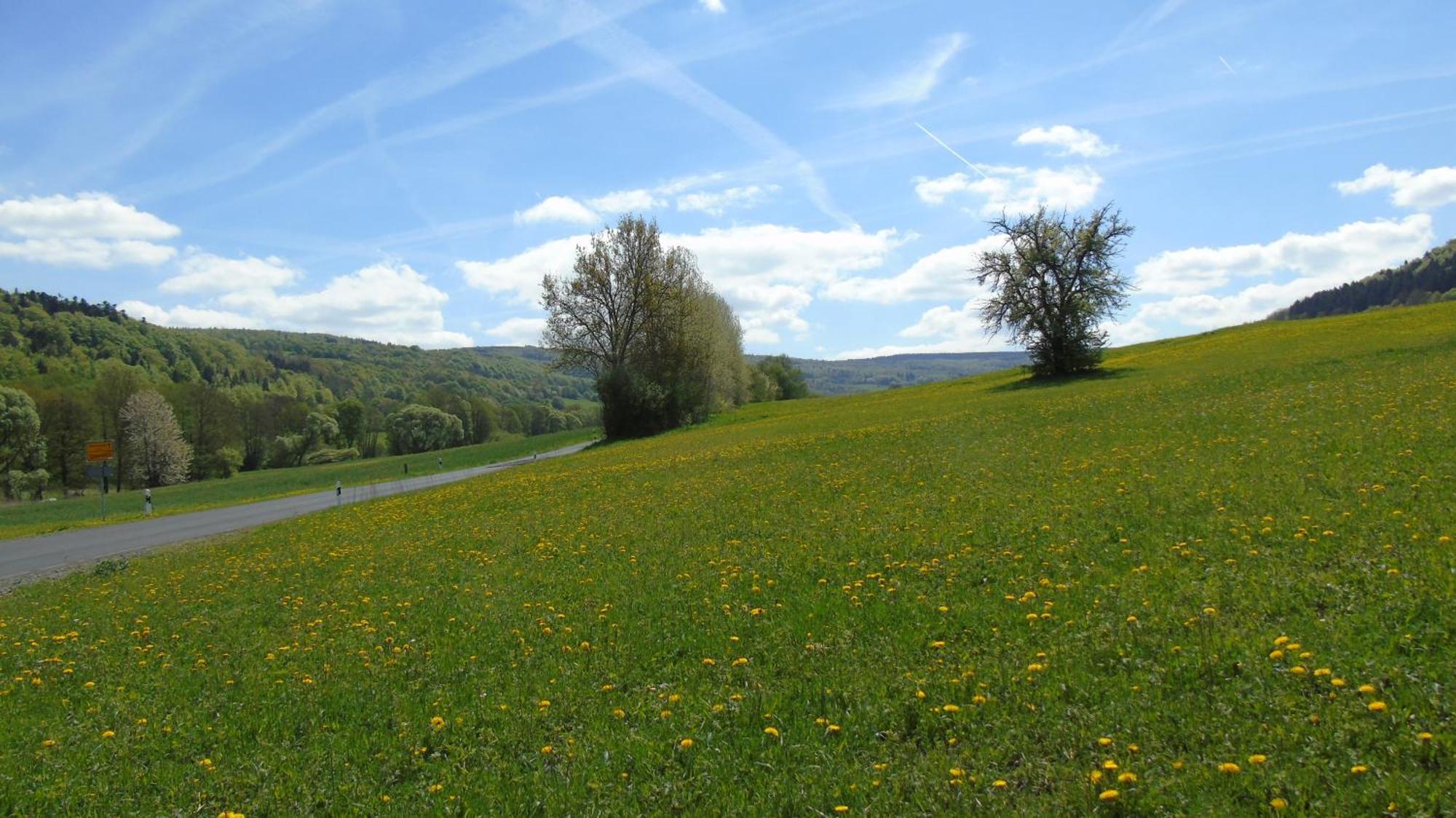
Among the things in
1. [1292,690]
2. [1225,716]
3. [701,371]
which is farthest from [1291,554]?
[701,371]

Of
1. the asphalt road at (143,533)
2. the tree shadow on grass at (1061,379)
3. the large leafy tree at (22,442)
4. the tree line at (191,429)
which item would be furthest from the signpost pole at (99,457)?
the large leafy tree at (22,442)

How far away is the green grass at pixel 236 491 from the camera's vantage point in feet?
121

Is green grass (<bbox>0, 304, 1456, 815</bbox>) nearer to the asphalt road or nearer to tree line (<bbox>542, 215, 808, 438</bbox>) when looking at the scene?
the asphalt road

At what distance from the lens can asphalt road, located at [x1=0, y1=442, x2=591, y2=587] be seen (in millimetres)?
21109

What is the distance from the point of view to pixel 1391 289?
477 feet

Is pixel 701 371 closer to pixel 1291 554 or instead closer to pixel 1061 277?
pixel 1061 277

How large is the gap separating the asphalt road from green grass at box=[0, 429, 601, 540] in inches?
135

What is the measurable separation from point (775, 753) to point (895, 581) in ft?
13.0

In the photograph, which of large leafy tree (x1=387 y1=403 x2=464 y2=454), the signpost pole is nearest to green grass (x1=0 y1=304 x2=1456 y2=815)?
the signpost pole

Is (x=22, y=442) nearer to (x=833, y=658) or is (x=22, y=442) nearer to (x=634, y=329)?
(x=634, y=329)

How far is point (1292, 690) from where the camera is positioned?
5.18 m

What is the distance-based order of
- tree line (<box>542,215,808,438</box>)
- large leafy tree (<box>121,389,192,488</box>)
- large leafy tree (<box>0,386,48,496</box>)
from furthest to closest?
1. large leafy tree (<box>121,389,192,488</box>)
2. large leafy tree (<box>0,386,48,496</box>)
3. tree line (<box>542,215,808,438</box>)

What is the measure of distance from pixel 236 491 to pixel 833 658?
56.6 m

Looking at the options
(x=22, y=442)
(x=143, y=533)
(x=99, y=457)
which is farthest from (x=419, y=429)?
(x=143, y=533)
